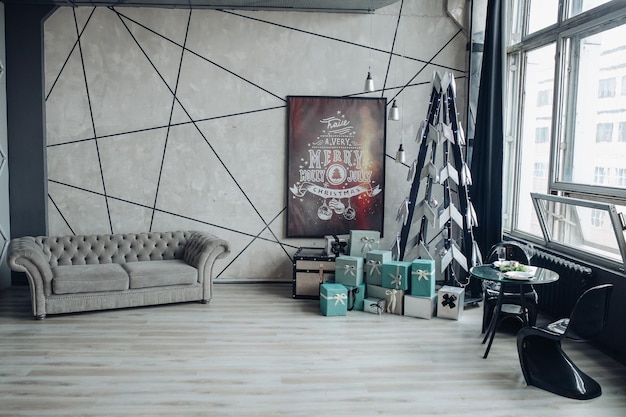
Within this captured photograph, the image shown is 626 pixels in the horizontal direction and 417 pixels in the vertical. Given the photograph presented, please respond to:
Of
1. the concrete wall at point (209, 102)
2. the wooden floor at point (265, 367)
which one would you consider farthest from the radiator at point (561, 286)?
the concrete wall at point (209, 102)

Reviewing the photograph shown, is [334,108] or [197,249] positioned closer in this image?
[197,249]

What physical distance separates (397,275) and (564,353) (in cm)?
209

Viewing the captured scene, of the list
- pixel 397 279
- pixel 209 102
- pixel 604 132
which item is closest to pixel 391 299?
pixel 397 279

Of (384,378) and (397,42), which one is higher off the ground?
(397,42)

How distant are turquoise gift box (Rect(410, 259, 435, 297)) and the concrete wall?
162cm

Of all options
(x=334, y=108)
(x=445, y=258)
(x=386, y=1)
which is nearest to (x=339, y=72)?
(x=334, y=108)

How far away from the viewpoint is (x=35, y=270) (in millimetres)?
5820

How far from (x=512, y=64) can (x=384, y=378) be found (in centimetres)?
445

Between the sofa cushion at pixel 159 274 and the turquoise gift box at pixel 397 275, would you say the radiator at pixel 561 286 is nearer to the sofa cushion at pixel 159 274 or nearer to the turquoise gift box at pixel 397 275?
the turquoise gift box at pixel 397 275

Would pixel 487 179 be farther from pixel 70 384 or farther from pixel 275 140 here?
pixel 70 384

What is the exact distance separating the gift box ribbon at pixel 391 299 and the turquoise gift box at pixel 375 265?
0.18 meters

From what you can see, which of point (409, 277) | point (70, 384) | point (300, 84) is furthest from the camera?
point (300, 84)

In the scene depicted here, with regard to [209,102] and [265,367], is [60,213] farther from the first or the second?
[265,367]

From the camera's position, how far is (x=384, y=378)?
446 centimetres
